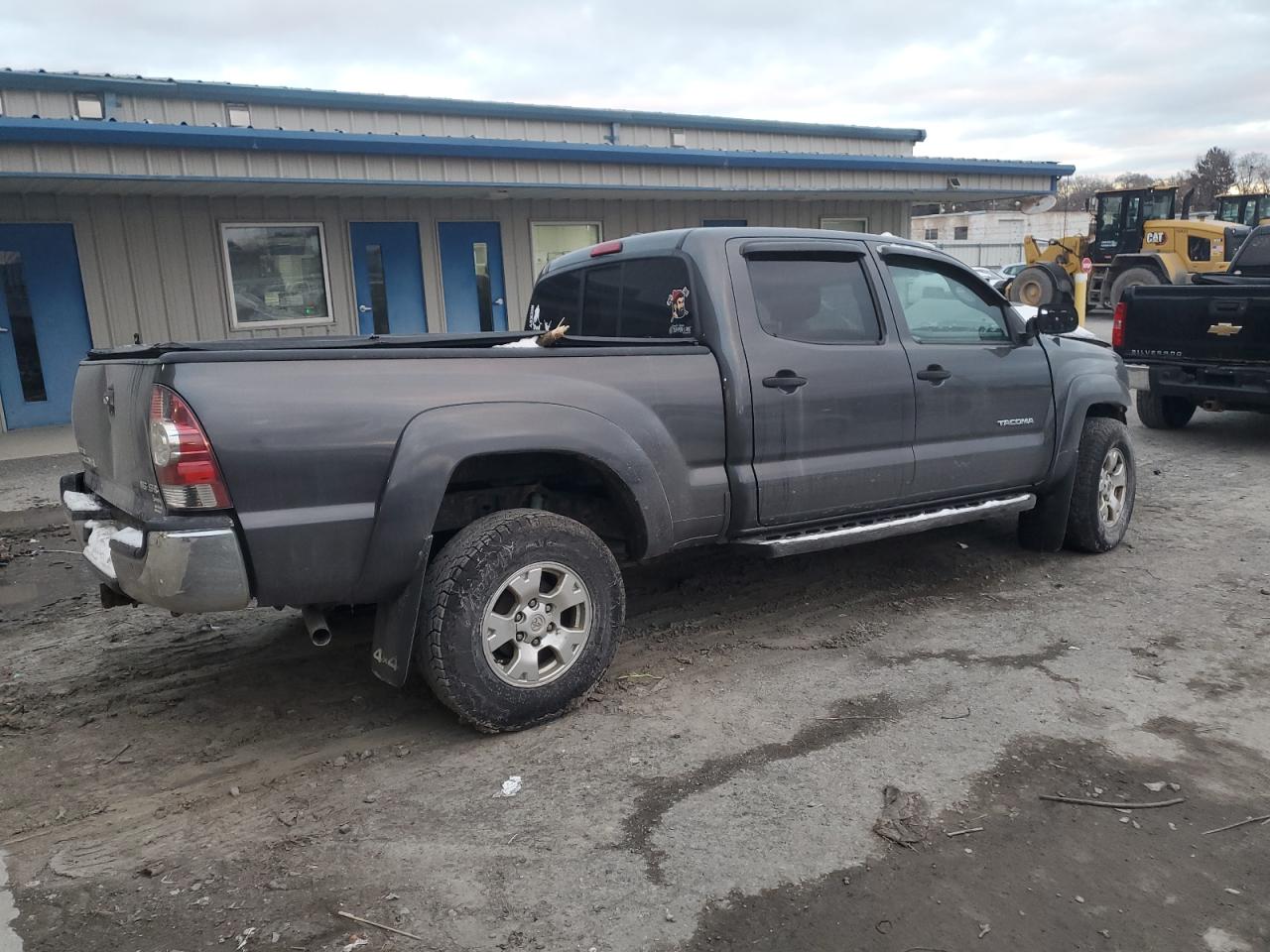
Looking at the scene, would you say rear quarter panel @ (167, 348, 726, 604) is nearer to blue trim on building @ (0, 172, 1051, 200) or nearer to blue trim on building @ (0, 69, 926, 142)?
blue trim on building @ (0, 172, 1051, 200)

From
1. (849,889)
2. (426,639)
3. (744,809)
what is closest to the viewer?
(849,889)

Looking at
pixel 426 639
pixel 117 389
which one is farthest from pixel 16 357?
pixel 426 639

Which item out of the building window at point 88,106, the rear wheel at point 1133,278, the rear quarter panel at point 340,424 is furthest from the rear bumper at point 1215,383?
the building window at point 88,106

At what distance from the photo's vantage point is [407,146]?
10672 mm

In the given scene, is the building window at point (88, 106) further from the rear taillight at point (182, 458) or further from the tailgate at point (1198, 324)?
the tailgate at point (1198, 324)

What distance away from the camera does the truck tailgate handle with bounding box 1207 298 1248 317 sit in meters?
8.74

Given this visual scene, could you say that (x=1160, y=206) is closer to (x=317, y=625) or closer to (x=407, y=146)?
(x=407, y=146)

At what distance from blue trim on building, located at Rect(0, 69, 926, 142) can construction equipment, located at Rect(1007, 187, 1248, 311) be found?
4.82 m

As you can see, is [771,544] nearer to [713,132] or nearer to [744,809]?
[744,809]

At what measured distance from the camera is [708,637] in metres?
4.64

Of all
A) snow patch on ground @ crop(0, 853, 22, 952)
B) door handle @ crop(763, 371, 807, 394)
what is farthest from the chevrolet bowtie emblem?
snow patch on ground @ crop(0, 853, 22, 952)

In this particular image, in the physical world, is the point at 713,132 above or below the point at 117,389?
above

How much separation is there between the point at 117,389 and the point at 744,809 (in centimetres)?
266

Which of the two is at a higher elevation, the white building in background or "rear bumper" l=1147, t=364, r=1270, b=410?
the white building in background
